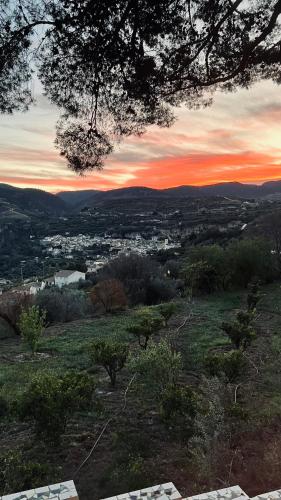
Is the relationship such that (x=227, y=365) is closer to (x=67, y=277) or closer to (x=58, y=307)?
(x=58, y=307)

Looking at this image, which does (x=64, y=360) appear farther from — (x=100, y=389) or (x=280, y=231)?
(x=280, y=231)

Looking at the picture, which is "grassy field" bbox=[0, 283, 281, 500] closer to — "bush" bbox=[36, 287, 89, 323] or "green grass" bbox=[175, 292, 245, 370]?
"green grass" bbox=[175, 292, 245, 370]

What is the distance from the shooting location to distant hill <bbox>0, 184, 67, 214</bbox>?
13168 centimetres

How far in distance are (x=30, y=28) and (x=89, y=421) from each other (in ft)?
18.0

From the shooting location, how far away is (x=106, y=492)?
4598 millimetres

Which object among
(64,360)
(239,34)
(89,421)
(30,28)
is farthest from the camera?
(64,360)

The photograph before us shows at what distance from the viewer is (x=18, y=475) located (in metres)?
4.50

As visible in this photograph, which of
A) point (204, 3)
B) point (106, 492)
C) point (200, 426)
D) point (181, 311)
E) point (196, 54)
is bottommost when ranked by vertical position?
point (181, 311)

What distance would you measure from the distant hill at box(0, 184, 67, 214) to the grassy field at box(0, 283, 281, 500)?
4598 inches

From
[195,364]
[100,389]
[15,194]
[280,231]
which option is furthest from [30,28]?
[15,194]

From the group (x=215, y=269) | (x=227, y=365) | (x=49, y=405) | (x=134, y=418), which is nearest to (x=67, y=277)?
(x=215, y=269)

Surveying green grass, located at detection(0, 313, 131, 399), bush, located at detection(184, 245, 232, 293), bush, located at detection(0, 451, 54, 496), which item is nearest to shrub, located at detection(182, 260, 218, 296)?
bush, located at detection(184, 245, 232, 293)

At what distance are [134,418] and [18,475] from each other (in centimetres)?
240

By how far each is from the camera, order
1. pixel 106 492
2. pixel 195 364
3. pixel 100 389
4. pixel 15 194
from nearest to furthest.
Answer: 1. pixel 106 492
2. pixel 100 389
3. pixel 195 364
4. pixel 15 194
